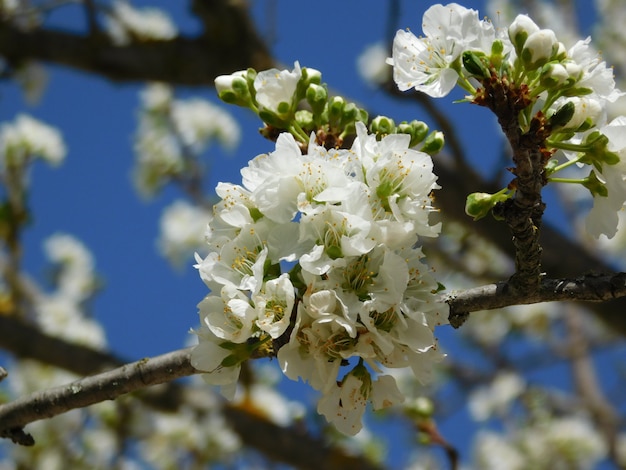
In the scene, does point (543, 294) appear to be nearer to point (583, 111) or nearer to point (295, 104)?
point (583, 111)

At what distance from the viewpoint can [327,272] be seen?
114 cm

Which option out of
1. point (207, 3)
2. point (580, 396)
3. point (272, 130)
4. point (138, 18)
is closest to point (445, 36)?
point (272, 130)

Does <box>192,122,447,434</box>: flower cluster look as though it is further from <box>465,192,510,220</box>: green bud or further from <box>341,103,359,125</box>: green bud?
<box>341,103,359,125</box>: green bud

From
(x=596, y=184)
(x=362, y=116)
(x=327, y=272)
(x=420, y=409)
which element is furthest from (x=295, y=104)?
(x=420, y=409)

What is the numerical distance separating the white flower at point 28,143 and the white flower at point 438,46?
190 inches

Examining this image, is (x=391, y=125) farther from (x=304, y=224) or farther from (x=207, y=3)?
(x=207, y=3)

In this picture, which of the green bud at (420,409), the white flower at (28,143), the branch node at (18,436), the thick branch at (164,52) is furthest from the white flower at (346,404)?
the white flower at (28,143)

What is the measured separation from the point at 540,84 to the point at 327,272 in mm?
477

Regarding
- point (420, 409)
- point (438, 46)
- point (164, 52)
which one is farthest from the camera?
point (164, 52)

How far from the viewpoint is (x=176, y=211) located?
25.6 feet

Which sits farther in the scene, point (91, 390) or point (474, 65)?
point (91, 390)

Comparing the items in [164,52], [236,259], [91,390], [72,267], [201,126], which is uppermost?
[236,259]

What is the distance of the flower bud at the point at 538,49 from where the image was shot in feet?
3.87

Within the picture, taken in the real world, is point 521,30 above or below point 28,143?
above
